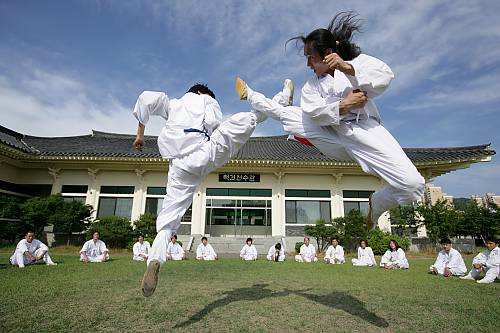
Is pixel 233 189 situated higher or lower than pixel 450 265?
higher

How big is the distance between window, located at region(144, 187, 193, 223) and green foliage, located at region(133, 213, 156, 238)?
1537mm

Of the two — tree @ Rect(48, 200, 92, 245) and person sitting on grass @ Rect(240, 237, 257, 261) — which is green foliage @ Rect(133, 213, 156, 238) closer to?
tree @ Rect(48, 200, 92, 245)

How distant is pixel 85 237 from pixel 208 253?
728 centimetres

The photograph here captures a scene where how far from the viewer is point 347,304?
3.66m

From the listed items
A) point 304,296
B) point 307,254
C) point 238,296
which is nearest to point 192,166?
point 238,296

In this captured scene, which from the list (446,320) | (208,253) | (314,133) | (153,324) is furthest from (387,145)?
(208,253)

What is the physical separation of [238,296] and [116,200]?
14862 mm

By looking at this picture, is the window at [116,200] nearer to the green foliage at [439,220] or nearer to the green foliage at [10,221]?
the green foliage at [10,221]

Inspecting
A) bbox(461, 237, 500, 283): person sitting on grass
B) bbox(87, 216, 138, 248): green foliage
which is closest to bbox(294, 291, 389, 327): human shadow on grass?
bbox(461, 237, 500, 283): person sitting on grass

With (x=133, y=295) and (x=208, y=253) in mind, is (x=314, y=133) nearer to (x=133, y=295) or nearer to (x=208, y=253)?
(x=133, y=295)

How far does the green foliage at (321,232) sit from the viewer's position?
14.9 metres

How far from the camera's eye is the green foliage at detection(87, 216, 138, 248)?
46.0 ft

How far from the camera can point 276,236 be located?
1664cm

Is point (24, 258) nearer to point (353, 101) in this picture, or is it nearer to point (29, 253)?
point (29, 253)
